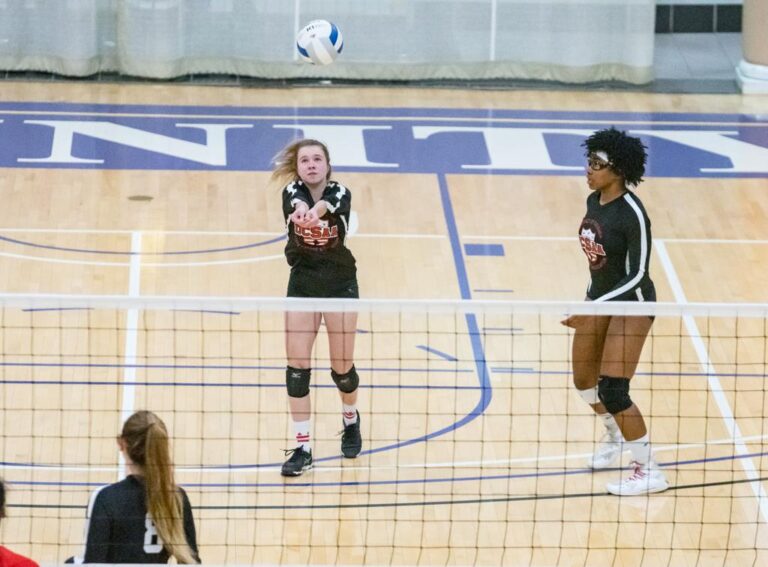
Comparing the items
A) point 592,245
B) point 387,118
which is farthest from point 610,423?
point 387,118

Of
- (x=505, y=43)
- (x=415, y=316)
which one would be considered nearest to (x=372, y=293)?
(x=415, y=316)

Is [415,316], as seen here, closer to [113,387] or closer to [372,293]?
[372,293]

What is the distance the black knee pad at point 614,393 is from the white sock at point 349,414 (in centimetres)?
152

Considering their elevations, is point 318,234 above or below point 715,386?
above

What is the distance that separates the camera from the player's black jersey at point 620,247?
324 inches

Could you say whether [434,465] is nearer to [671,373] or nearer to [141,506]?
[671,373]

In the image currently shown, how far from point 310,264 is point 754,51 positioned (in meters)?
10.2

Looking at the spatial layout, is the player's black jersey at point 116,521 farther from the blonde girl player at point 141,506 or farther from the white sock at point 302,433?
the white sock at point 302,433

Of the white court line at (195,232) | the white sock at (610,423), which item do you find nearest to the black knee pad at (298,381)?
the white sock at (610,423)

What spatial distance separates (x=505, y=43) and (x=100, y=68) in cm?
→ 471

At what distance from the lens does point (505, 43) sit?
57.9 feet

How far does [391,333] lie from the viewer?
10.8m

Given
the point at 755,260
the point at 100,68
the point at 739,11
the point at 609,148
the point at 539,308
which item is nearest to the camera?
the point at 539,308

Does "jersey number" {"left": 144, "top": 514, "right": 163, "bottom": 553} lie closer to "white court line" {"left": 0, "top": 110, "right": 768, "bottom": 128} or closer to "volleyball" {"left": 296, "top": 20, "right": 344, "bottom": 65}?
"volleyball" {"left": 296, "top": 20, "right": 344, "bottom": 65}
